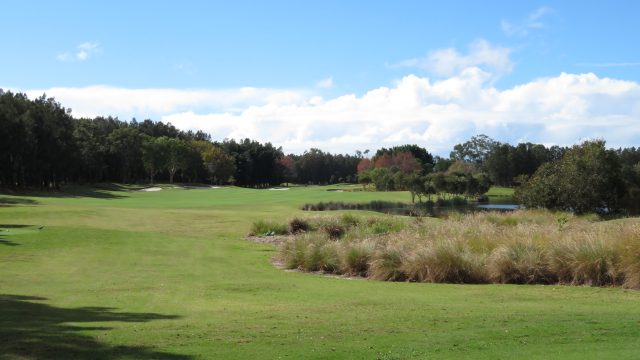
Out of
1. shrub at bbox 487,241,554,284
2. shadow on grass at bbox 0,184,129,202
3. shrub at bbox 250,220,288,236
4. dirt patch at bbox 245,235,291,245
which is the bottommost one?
dirt patch at bbox 245,235,291,245

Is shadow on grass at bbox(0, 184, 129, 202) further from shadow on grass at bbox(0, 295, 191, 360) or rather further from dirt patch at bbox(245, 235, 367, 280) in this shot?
shadow on grass at bbox(0, 295, 191, 360)

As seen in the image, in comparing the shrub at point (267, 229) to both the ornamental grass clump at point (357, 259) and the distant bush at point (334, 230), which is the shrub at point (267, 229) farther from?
the ornamental grass clump at point (357, 259)

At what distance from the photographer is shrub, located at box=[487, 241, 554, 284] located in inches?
578

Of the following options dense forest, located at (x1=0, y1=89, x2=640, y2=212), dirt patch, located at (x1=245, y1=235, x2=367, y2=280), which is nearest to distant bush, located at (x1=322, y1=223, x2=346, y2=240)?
dirt patch, located at (x1=245, y1=235, x2=367, y2=280)

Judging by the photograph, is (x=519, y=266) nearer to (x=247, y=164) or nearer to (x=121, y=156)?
(x=121, y=156)

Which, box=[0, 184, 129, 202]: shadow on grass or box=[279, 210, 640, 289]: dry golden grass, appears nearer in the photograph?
box=[279, 210, 640, 289]: dry golden grass

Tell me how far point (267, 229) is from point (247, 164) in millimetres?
111782

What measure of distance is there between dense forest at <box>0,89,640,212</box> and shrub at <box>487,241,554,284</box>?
108ft

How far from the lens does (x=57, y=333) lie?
7980 millimetres

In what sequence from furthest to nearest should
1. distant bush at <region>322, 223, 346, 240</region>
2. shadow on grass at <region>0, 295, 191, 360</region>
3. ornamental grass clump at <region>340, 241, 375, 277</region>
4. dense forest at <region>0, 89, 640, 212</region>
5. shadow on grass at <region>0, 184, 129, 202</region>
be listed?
shadow on grass at <region>0, 184, 129, 202</region> < dense forest at <region>0, 89, 640, 212</region> < distant bush at <region>322, 223, 346, 240</region> < ornamental grass clump at <region>340, 241, 375, 277</region> < shadow on grass at <region>0, 295, 191, 360</region>

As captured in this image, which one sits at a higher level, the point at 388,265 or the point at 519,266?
the point at 519,266

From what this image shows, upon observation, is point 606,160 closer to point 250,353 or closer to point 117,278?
point 117,278

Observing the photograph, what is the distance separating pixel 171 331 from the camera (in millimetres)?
8453

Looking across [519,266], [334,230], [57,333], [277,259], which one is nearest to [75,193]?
[334,230]
